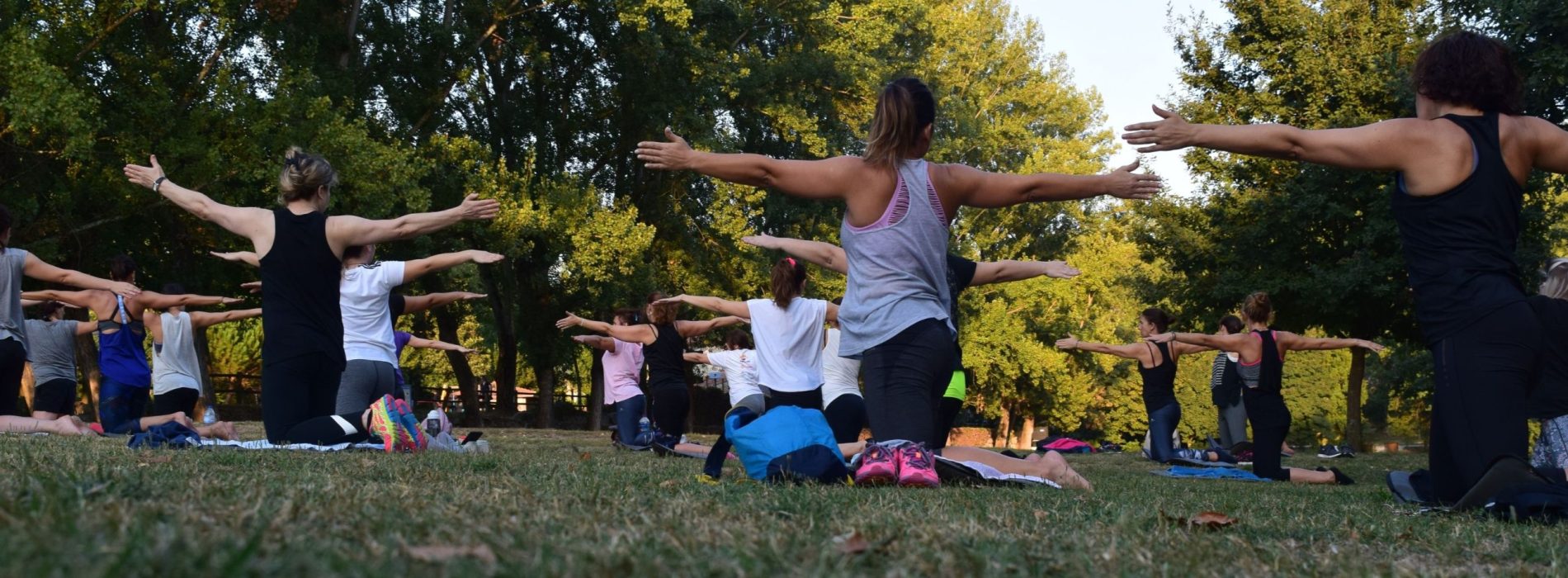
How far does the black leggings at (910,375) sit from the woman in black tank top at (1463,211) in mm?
1388

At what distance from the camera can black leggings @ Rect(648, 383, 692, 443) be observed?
1491cm

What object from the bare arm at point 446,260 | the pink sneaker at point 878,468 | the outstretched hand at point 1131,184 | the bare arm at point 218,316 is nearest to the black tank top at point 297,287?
the bare arm at point 446,260

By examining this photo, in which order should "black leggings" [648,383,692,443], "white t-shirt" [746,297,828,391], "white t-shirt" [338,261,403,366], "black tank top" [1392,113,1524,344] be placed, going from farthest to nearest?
"black leggings" [648,383,692,443]
"white t-shirt" [746,297,828,391]
"white t-shirt" [338,261,403,366]
"black tank top" [1392,113,1524,344]

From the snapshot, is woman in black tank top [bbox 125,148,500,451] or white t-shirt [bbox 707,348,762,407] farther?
white t-shirt [bbox 707,348,762,407]

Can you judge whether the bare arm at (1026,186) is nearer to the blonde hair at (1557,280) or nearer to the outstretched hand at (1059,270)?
the outstretched hand at (1059,270)

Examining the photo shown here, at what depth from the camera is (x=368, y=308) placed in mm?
10570

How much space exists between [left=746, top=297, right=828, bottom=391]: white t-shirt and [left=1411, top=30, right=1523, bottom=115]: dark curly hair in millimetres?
5976

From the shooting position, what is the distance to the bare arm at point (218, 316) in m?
14.1

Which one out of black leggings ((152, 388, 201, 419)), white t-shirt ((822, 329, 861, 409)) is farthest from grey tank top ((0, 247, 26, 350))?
white t-shirt ((822, 329, 861, 409))

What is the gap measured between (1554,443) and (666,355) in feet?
29.7

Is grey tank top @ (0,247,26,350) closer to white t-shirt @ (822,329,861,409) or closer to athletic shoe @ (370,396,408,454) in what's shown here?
athletic shoe @ (370,396,408,454)

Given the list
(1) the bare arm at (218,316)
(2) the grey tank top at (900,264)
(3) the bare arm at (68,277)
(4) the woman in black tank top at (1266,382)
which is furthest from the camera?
(1) the bare arm at (218,316)

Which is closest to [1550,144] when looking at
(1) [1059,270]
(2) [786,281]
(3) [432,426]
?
(1) [1059,270]

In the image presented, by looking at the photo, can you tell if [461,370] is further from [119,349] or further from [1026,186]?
[1026,186]
